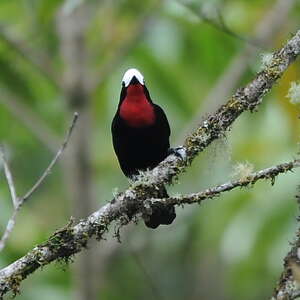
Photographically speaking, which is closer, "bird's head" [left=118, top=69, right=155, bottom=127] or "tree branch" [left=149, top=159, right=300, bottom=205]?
"tree branch" [left=149, top=159, right=300, bottom=205]

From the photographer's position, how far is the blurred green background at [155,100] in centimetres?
629

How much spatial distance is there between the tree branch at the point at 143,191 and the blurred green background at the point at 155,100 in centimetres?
193

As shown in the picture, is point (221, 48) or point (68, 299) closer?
point (221, 48)

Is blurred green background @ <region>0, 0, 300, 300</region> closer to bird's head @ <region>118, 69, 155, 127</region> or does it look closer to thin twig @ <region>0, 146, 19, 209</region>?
bird's head @ <region>118, 69, 155, 127</region>

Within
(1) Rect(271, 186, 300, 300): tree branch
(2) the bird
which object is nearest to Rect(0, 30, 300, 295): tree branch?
(1) Rect(271, 186, 300, 300): tree branch

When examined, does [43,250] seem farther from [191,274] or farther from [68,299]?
[191,274]

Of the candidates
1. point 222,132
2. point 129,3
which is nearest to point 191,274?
point 129,3

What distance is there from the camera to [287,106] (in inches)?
237

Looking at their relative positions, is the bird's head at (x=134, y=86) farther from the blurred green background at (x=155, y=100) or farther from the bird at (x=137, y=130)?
the blurred green background at (x=155, y=100)

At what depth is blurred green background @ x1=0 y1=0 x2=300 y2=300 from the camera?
6293mm

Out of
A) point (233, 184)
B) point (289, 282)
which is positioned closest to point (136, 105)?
point (233, 184)

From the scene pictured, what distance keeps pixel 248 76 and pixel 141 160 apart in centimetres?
188

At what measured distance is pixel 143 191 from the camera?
361 cm

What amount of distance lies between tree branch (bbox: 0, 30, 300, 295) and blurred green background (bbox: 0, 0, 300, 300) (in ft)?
6.32
